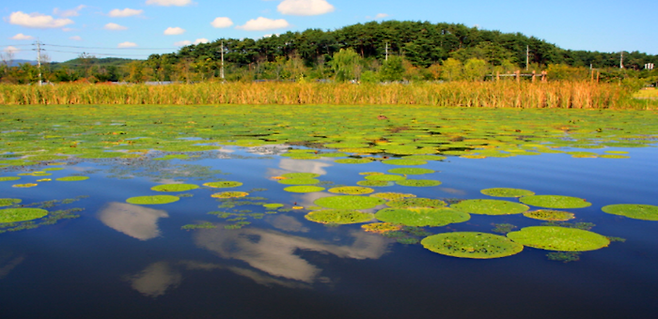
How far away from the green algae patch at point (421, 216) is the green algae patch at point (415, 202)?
115 mm

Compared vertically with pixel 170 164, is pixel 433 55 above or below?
above

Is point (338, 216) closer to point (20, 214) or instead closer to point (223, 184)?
point (223, 184)

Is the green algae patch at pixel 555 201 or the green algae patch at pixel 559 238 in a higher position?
the green algae patch at pixel 555 201

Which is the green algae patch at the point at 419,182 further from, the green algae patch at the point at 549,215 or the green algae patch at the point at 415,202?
the green algae patch at the point at 549,215

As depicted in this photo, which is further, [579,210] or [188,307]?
[579,210]

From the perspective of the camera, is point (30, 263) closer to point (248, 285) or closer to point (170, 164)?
point (248, 285)

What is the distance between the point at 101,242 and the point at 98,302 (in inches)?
31.6

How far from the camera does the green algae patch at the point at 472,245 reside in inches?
98.8

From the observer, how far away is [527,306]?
1.98 m

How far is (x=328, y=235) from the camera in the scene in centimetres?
286

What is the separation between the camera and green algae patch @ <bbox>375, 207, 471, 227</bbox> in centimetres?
306

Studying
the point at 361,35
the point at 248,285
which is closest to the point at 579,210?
the point at 248,285

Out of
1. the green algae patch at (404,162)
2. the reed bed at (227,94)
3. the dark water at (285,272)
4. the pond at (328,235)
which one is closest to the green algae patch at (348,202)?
the pond at (328,235)

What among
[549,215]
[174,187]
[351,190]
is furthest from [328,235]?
[174,187]
